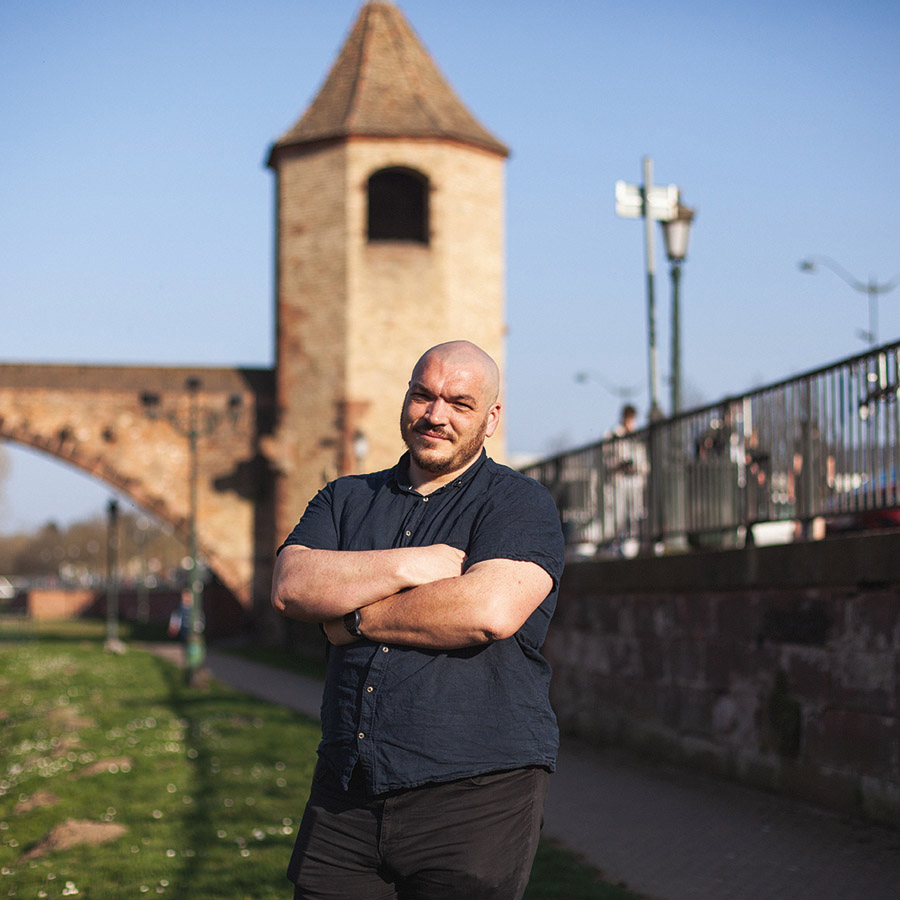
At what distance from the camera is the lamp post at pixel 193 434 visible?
19938 mm

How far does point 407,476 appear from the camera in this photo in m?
3.08

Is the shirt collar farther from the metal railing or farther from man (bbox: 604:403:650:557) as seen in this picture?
man (bbox: 604:403:650:557)

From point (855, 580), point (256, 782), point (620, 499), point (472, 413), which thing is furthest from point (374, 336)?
point (472, 413)

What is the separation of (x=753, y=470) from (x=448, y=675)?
22.0ft

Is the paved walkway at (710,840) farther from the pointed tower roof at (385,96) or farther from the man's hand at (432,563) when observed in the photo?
the pointed tower roof at (385,96)

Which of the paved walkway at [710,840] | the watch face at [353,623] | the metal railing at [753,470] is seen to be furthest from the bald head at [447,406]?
the metal railing at [753,470]

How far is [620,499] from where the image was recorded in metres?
11.9

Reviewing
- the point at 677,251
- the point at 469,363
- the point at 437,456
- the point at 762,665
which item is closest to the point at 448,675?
the point at 437,456

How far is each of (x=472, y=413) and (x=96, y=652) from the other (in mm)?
28565

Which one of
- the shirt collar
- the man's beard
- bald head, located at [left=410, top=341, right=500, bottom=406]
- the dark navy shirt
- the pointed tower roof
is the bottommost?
the dark navy shirt

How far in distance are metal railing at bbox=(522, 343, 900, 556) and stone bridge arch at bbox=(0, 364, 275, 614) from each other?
17.6 meters

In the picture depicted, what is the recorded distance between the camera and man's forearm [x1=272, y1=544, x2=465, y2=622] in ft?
9.26

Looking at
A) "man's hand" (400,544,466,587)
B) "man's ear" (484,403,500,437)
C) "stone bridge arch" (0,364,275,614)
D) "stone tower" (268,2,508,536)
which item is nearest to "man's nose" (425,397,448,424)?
"man's ear" (484,403,500,437)

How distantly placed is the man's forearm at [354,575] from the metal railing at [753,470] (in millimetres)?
5142
